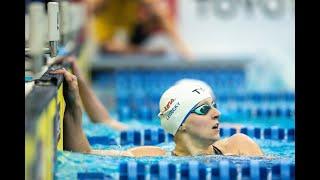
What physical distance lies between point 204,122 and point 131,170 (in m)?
0.67

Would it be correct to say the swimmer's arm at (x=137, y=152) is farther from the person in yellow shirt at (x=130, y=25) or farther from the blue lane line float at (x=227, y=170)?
the person in yellow shirt at (x=130, y=25)

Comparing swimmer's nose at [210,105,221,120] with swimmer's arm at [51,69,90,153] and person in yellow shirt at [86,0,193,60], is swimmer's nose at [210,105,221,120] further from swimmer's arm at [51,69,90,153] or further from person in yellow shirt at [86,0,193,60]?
person in yellow shirt at [86,0,193,60]

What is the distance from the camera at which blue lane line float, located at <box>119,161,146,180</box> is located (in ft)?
13.9

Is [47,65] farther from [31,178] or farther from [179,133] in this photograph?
[31,178]

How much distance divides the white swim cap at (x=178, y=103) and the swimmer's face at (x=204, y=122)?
0.03 meters

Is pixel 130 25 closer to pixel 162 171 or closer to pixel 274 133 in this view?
pixel 274 133

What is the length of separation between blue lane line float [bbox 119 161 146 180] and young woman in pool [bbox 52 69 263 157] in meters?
0.47

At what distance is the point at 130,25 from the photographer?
14633 millimetres

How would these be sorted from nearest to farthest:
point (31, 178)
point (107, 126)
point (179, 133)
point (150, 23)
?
point (31, 178) < point (179, 133) < point (107, 126) < point (150, 23)

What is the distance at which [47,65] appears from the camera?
5.41m

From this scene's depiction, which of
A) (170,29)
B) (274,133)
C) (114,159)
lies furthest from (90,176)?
(170,29)

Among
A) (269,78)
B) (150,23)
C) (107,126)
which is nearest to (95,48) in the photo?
(150,23)

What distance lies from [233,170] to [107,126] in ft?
6.62
